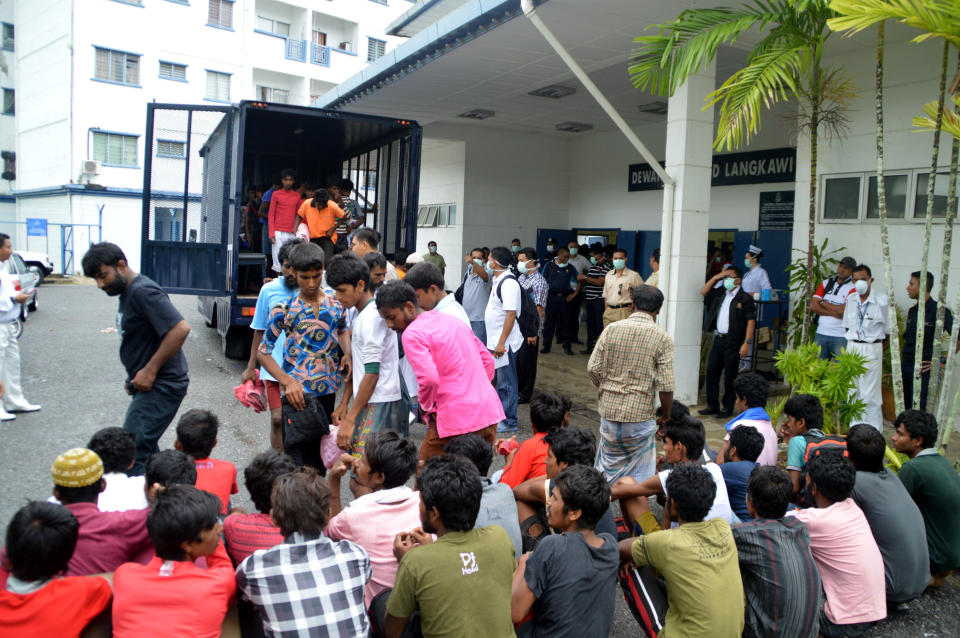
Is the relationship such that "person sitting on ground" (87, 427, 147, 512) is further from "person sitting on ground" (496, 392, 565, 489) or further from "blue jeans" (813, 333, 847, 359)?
"blue jeans" (813, 333, 847, 359)

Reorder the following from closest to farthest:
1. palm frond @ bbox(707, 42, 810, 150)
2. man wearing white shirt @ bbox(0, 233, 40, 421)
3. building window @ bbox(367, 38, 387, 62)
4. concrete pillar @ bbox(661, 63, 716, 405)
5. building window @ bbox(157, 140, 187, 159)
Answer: palm frond @ bbox(707, 42, 810, 150), man wearing white shirt @ bbox(0, 233, 40, 421), concrete pillar @ bbox(661, 63, 716, 405), building window @ bbox(157, 140, 187, 159), building window @ bbox(367, 38, 387, 62)

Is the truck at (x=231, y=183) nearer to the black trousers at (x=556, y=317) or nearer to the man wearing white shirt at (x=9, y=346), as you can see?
the man wearing white shirt at (x=9, y=346)

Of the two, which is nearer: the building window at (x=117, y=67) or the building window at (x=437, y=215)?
the building window at (x=437, y=215)

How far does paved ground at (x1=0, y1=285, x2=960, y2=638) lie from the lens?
3.82 meters

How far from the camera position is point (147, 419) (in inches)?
154

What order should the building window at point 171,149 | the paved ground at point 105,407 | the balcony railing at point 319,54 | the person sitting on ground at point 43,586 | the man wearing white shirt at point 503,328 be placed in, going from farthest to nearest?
the balcony railing at point 319,54 < the building window at point 171,149 < the man wearing white shirt at point 503,328 < the paved ground at point 105,407 < the person sitting on ground at point 43,586

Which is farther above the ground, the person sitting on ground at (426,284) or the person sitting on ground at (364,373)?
the person sitting on ground at (426,284)

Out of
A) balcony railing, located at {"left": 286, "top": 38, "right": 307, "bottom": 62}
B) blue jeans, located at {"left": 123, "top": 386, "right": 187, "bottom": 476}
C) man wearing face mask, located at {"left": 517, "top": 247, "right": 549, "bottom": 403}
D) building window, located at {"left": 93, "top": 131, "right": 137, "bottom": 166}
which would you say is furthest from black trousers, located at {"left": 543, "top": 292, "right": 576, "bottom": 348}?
balcony railing, located at {"left": 286, "top": 38, "right": 307, "bottom": 62}

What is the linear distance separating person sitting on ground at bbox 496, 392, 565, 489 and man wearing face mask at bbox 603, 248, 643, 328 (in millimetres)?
5771

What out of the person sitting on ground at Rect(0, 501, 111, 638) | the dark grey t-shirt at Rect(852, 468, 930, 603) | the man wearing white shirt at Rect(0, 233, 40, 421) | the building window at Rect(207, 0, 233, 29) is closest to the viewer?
the person sitting on ground at Rect(0, 501, 111, 638)

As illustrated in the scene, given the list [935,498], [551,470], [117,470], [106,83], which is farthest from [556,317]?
[106,83]

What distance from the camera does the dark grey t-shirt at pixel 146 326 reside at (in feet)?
12.7

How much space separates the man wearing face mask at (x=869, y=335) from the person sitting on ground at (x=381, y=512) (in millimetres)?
5479

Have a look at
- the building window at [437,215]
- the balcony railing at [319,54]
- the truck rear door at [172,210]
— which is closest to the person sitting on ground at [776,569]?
the truck rear door at [172,210]
